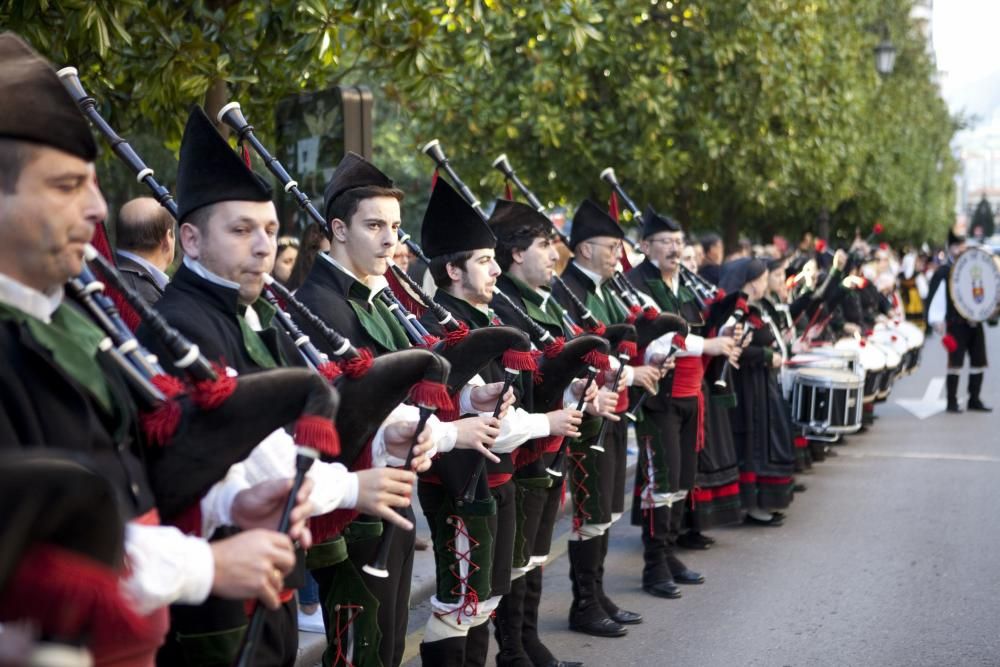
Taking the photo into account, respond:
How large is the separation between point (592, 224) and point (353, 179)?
7.96 feet

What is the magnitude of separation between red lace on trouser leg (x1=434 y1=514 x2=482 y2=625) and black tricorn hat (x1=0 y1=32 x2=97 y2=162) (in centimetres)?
250

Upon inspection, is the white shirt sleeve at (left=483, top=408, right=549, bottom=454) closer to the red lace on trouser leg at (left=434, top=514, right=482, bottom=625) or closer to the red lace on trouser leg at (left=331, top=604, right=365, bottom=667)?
the red lace on trouser leg at (left=434, top=514, right=482, bottom=625)

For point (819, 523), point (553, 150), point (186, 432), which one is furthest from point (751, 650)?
point (553, 150)

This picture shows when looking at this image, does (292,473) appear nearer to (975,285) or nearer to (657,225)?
(657,225)

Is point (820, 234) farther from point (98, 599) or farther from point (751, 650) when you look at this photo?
point (98, 599)

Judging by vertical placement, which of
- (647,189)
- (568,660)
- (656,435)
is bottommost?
(568,660)

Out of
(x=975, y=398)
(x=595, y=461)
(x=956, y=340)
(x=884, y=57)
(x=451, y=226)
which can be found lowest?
(x=975, y=398)

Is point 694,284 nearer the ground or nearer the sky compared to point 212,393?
nearer the sky

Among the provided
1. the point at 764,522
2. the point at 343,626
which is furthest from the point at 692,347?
the point at 343,626

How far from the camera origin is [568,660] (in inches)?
226

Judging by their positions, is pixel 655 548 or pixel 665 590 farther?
pixel 655 548

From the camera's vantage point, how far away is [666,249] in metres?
7.43

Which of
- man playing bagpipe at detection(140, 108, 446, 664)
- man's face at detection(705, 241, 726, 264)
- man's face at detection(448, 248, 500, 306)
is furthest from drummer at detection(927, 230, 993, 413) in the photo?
man playing bagpipe at detection(140, 108, 446, 664)

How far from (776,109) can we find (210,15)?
9.00m
